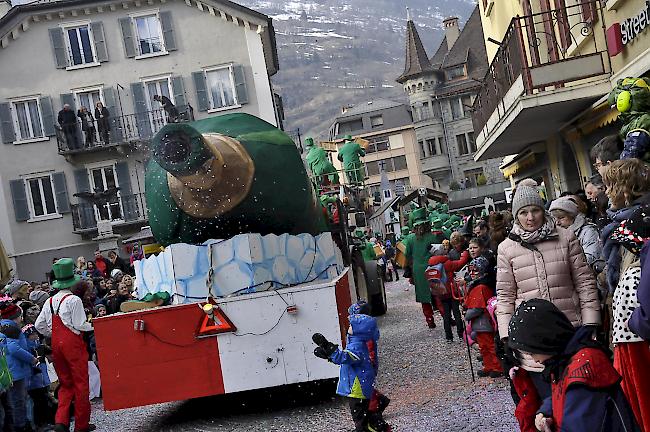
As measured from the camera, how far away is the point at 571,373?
11.2 feet

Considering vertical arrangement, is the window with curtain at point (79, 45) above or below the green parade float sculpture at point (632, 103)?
above

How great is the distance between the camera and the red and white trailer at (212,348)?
8.18 m

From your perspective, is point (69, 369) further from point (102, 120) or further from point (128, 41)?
point (128, 41)

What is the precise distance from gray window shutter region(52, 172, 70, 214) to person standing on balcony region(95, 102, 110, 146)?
213 centimetres

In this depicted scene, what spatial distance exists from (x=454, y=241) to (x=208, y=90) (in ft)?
71.6

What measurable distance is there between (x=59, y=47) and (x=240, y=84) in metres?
6.94

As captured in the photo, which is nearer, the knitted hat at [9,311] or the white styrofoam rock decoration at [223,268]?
the white styrofoam rock decoration at [223,268]

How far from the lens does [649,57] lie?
9523mm

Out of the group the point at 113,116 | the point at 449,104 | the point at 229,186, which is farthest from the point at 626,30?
the point at 449,104

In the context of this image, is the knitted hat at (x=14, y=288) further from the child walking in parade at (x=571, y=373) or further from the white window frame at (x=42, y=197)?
the white window frame at (x=42, y=197)

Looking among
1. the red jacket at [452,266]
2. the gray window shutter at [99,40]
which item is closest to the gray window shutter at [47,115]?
the gray window shutter at [99,40]

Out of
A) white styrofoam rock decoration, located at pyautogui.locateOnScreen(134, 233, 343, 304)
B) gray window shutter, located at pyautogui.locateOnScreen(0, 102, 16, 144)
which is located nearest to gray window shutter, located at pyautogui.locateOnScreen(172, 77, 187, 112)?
gray window shutter, located at pyautogui.locateOnScreen(0, 102, 16, 144)

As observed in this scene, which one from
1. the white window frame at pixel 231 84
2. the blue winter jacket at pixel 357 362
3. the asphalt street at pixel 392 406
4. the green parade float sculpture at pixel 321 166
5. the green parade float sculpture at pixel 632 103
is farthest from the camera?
the white window frame at pixel 231 84

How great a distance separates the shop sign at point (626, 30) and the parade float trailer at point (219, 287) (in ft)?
14.2
